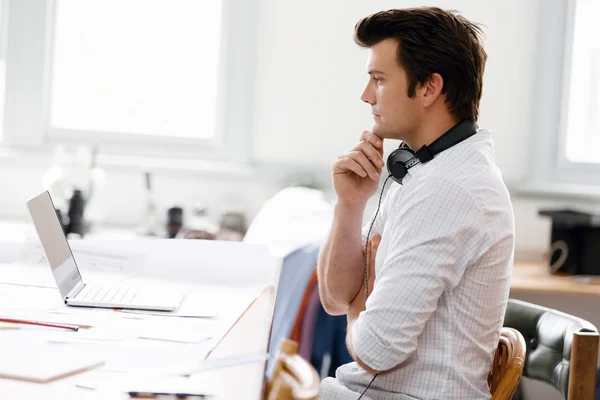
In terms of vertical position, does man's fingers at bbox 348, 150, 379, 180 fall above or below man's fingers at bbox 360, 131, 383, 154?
below

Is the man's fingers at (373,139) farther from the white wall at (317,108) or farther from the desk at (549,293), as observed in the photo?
the white wall at (317,108)

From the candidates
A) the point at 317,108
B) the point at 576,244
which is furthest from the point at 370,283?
the point at 317,108

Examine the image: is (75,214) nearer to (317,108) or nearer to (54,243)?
(317,108)

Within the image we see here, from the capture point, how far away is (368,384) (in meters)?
1.51

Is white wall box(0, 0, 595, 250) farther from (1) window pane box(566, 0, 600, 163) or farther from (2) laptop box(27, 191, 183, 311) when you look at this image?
(2) laptop box(27, 191, 183, 311)

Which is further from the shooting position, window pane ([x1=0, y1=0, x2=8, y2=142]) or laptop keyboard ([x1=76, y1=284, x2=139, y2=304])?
window pane ([x1=0, y1=0, x2=8, y2=142])

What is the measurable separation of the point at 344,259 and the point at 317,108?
5.64 ft

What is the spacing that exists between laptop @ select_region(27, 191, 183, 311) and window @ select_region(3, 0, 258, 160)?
1747 mm

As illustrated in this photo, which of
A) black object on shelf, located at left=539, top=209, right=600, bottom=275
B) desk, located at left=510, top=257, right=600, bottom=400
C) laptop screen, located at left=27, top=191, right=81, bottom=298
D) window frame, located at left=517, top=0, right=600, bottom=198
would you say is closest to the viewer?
laptop screen, located at left=27, top=191, right=81, bottom=298

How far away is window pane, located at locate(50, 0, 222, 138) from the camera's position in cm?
359

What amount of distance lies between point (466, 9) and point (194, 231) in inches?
55.4

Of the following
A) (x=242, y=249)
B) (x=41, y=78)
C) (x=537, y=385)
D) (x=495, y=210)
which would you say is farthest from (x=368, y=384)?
(x=41, y=78)

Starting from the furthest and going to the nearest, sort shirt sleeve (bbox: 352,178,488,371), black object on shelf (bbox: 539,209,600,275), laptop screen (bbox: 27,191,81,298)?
black object on shelf (bbox: 539,209,600,275)
laptop screen (bbox: 27,191,81,298)
shirt sleeve (bbox: 352,178,488,371)

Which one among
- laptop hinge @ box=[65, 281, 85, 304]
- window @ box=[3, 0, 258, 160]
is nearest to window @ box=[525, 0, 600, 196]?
window @ box=[3, 0, 258, 160]
